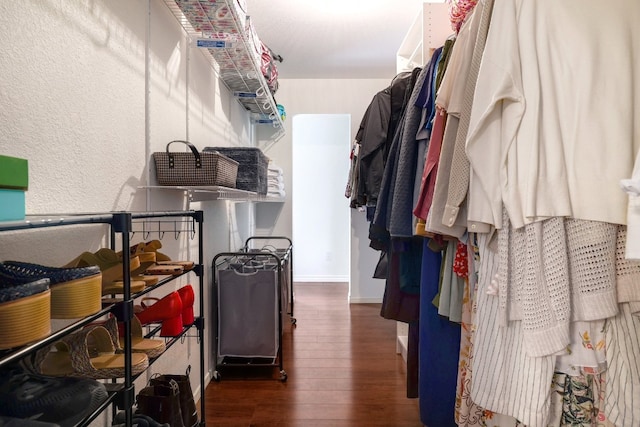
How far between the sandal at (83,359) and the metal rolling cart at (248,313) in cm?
124

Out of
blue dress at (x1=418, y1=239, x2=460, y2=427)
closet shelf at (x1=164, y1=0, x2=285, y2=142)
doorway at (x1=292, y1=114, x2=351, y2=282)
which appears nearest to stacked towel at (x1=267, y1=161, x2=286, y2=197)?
closet shelf at (x1=164, y1=0, x2=285, y2=142)

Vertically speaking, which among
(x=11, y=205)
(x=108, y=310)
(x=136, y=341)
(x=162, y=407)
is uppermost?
(x=11, y=205)

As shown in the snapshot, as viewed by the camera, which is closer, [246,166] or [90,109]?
[90,109]

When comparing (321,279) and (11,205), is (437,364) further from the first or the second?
(321,279)

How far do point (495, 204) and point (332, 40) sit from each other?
2512 millimetres

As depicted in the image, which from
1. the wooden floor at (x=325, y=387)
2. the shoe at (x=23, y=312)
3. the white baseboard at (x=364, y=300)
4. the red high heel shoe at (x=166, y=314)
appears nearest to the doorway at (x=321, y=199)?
the white baseboard at (x=364, y=300)

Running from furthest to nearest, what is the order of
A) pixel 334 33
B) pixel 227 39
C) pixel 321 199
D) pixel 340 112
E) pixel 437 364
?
pixel 321 199
pixel 340 112
pixel 334 33
pixel 227 39
pixel 437 364

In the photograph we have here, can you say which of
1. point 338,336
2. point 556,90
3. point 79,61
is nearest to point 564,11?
point 556,90

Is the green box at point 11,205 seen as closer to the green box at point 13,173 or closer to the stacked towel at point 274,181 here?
the green box at point 13,173

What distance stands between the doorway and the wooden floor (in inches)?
71.4

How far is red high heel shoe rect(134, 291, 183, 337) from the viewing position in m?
1.21

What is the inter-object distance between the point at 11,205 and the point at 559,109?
1097mm

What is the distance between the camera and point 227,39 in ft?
5.88

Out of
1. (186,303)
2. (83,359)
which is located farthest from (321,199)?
(83,359)
